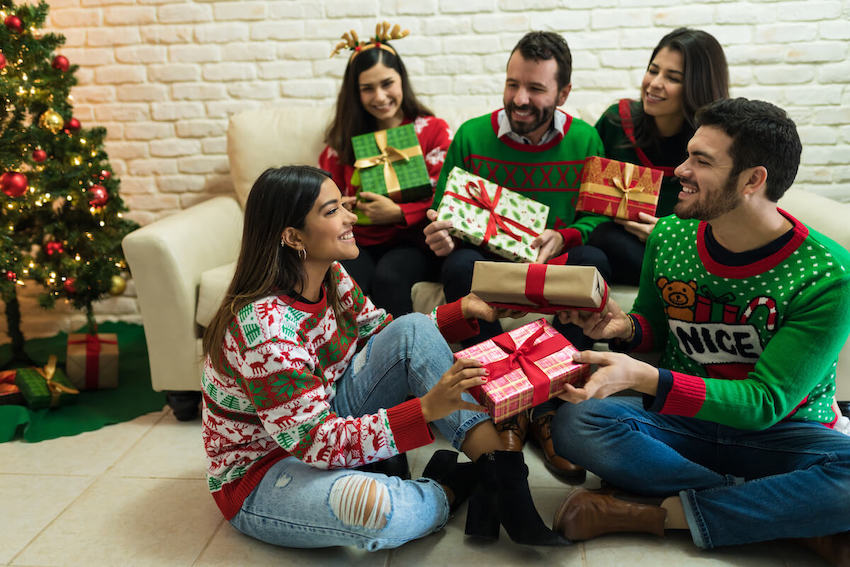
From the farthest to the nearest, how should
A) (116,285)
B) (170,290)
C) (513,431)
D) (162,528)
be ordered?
(116,285) → (170,290) → (513,431) → (162,528)

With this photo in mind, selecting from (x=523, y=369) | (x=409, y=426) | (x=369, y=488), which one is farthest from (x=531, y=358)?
(x=369, y=488)

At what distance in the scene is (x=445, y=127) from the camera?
2465 mm

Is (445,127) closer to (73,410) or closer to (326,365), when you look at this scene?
(326,365)

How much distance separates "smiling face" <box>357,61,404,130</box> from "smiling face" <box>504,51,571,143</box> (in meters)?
0.43

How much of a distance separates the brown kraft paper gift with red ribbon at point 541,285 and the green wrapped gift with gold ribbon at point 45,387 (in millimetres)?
1604

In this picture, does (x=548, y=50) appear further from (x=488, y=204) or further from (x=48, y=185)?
(x=48, y=185)

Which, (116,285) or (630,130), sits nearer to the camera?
(630,130)

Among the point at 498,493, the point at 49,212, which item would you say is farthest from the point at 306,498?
the point at 49,212

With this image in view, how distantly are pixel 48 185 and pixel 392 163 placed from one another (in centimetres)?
123

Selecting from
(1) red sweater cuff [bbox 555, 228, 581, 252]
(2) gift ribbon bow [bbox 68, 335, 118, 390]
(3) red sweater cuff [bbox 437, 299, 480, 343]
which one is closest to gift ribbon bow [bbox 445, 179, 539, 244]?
(1) red sweater cuff [bbox 555, 228, 581, 252]

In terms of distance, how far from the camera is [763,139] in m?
1.45

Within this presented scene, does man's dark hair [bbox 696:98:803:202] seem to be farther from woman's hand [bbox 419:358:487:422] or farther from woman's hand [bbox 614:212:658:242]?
woman's hand [bbox 419:358:487:422]

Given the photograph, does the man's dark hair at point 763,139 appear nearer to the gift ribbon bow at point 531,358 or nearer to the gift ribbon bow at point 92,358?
the gift ribbon bow at point 531,358

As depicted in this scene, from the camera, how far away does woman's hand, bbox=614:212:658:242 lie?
6.83ft
